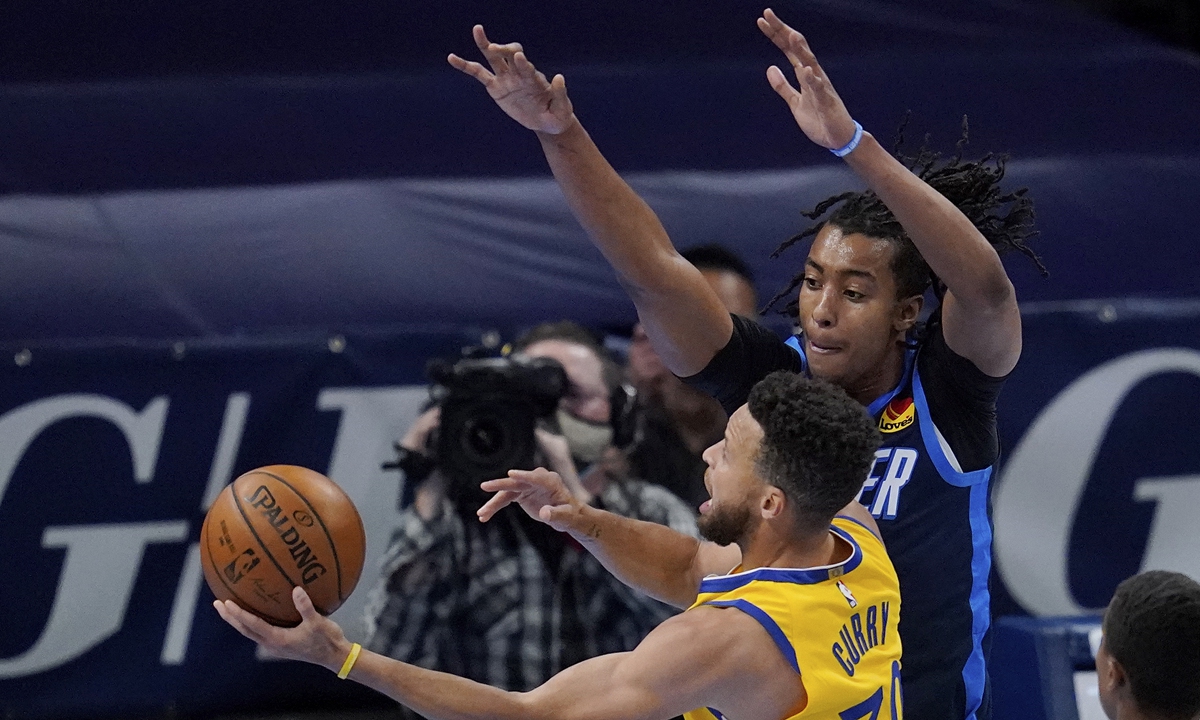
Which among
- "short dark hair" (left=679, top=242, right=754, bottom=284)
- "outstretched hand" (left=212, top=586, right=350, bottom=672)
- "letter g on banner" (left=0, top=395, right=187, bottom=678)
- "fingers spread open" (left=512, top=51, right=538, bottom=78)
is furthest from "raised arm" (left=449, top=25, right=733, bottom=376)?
"letter g on banner" (left=0, top=395, right=187, bottom=678)

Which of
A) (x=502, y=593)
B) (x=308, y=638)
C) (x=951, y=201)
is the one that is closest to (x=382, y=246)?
(x=502, y=593)

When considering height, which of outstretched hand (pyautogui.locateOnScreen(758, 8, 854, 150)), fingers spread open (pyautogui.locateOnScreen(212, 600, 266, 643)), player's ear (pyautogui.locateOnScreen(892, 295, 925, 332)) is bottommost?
fingers spread open (pyautogui.locateOnScreen(212, 600, 266, 643))

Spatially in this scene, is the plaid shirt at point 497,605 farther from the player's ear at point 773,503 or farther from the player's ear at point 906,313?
the player's ear at point 773,503

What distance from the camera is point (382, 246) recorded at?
6223 millimetres

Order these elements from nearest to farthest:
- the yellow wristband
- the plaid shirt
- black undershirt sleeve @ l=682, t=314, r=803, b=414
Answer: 1. the yellow wristband
2. black undershirt sleeve @ l=682, t=314, r=803, b=414
3. the plaid shirt

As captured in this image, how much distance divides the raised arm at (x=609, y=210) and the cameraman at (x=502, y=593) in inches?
66.3

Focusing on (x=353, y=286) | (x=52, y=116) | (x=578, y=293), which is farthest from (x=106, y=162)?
(x=578, y=293)

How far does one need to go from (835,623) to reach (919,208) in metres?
0.80

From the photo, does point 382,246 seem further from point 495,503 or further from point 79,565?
point 495,503

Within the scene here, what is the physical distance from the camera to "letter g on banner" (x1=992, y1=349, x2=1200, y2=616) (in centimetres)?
596

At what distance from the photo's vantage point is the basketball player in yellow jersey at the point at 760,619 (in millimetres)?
2801

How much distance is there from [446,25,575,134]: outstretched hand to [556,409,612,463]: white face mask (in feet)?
7.07

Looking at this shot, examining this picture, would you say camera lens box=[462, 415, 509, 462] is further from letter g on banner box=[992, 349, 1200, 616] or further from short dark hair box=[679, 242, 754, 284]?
letter g on banner box=[992, 349, 1200, 616]

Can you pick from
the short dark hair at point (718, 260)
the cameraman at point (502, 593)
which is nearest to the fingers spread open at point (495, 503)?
the cameraman at point (502, 593)
